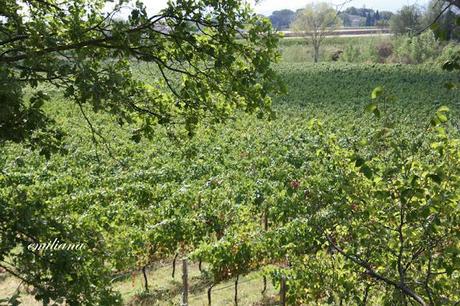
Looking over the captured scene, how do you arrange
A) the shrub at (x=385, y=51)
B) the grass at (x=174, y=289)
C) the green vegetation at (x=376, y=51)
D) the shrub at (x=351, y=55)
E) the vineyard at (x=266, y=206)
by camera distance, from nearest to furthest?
the vineyard at (x=266, y=206) < the grass at (x=174, y=289) < the green vegetation at (x=376, y=51) < the shrub at (x=351, y=55) < the shrub at (x=385, y=51)

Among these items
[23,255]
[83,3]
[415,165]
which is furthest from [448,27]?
[83,3]

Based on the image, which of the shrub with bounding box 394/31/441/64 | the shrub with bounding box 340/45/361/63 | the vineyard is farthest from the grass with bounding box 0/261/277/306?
the shrub with bounding box 340/45/361/63

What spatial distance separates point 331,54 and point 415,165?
89310mm

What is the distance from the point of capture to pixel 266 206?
13375 mm

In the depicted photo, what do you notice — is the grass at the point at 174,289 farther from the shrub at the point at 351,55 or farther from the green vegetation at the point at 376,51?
the shrub at the point at 351,55

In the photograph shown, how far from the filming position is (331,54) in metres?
90.1

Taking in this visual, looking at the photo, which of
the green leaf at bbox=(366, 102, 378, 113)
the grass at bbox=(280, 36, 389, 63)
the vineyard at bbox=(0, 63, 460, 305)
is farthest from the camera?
the grass at bbox=(280, 36, 389, 63)

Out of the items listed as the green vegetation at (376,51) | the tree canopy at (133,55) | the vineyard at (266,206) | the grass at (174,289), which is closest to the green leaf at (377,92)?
the vineyard at (266,206)

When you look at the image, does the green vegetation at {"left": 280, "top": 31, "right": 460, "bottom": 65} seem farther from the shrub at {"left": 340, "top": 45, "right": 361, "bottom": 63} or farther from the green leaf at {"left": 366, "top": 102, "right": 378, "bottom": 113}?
the green leaf at {"left": 366, "top": 102, "right": 378, "bottom": 113}

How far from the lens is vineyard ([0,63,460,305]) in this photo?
380cm

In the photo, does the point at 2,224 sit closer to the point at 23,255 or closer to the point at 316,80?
the point at 23,255

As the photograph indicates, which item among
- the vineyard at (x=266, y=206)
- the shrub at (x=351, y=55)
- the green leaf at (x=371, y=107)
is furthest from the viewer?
the shrub at (x=351, y=55)

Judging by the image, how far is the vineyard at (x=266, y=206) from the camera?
3.80 metres

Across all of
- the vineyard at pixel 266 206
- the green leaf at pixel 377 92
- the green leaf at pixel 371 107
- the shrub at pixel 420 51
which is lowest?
the shrub at pixel 420 51
